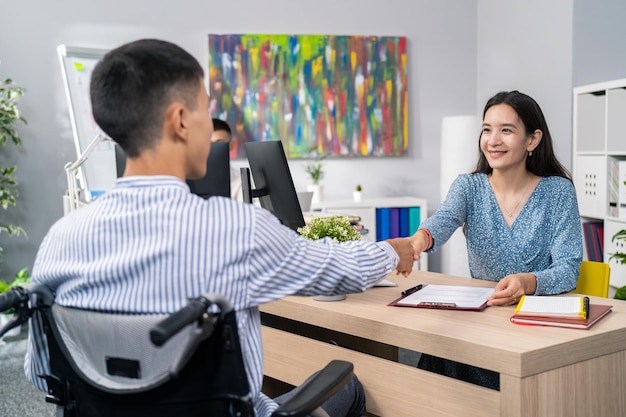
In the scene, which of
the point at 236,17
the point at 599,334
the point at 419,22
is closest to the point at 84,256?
the point at 599,334

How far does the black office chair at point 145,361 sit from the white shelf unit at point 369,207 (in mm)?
4031

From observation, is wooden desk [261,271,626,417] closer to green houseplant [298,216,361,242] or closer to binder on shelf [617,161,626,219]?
green houseplant [298,216,361,242]

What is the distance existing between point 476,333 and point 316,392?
563mm

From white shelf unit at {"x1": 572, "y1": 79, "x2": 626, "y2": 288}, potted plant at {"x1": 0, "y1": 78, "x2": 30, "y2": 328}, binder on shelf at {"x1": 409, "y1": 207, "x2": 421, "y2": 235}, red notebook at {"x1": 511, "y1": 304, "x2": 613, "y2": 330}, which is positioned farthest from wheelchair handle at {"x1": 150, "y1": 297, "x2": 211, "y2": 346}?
binder on shelf at {"x1": 409, "y1": 207, "x2": 421, "y2": 235}

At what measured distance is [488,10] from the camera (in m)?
5.94

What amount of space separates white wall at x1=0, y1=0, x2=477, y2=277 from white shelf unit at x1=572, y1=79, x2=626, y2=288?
153cm

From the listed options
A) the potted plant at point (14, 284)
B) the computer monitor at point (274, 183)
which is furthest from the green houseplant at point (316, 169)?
the computer monitor at point (274, 183)

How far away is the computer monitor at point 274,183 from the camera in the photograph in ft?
7.89

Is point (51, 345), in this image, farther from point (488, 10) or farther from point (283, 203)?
point (488, 10)

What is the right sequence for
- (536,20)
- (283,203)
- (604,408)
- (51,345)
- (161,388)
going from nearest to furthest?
1. (161,388)
2. (51,345)
3. (604,408)
4. (283,203)
5. (536,20)

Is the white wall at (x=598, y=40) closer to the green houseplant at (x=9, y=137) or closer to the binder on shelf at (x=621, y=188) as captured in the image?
the binder on shelf at (x=621, y=188)

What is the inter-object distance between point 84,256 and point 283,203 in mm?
1267

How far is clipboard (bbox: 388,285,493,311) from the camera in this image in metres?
1.95

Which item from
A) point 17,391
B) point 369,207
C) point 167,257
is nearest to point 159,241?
point 167,257
